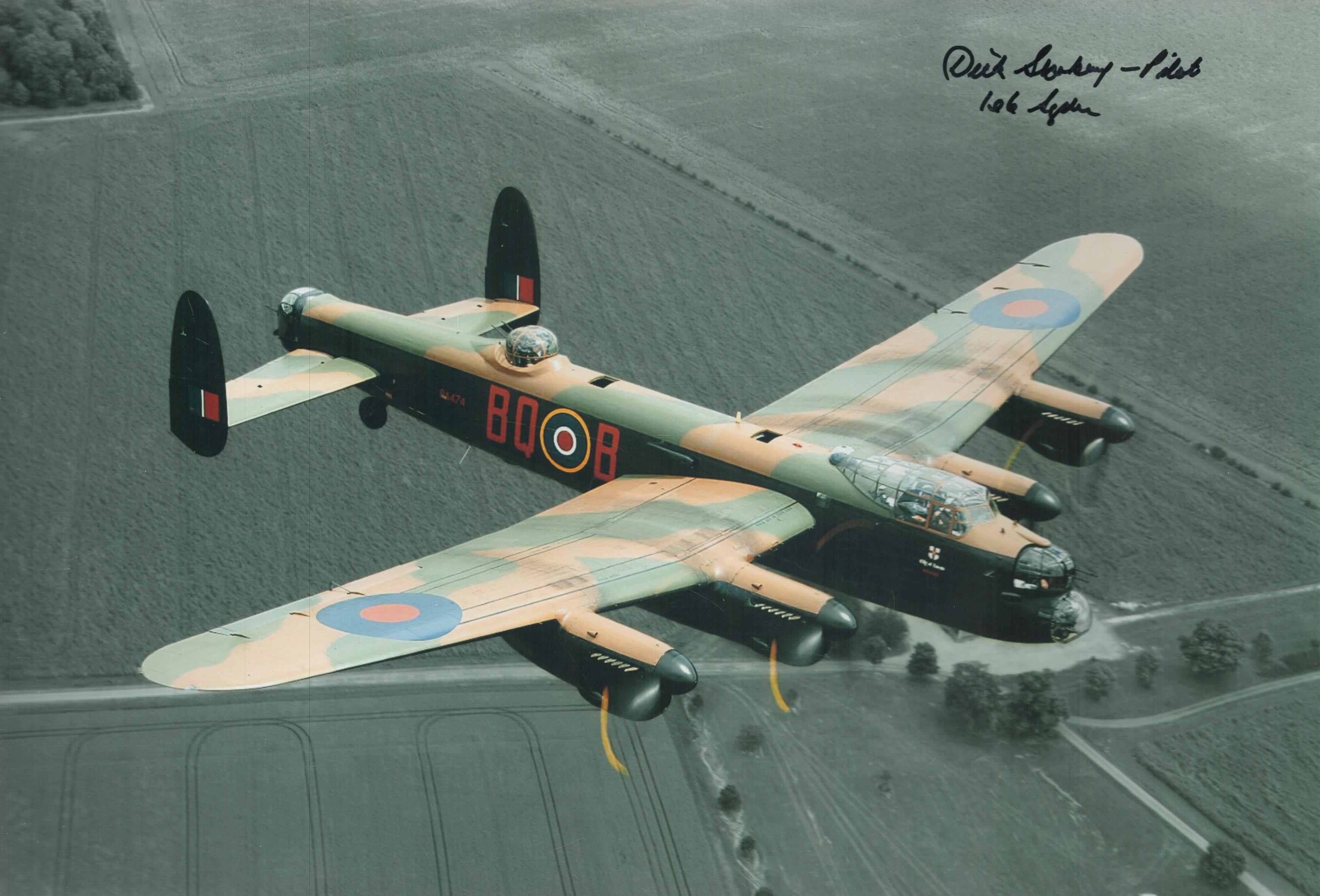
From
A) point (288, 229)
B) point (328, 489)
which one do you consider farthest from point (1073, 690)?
point (288, 229)

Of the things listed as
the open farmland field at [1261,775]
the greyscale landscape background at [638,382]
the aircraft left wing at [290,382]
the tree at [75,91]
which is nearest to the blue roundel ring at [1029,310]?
the greyscale landscape background at [638,382]

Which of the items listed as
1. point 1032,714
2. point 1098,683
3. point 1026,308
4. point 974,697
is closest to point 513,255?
point 1026,308

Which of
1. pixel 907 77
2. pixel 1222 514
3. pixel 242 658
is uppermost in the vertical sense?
pixel 907 77

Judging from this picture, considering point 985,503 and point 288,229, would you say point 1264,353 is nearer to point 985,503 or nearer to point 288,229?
point 985,503

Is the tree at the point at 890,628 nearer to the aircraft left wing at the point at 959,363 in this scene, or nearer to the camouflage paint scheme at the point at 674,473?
the camouflage paint scheme at the point at 674,473
